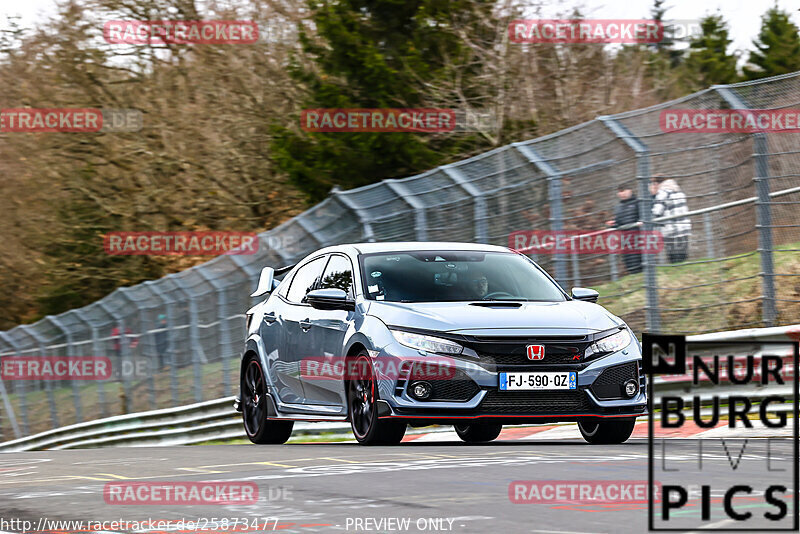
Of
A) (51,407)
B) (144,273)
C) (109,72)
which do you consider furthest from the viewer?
(144,273)

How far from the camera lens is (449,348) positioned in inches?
373

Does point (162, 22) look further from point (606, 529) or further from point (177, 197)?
point (606, 529)

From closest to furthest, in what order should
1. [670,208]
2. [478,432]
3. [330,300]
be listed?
1. [330,300]
2. [478,432]
3. [670,208]

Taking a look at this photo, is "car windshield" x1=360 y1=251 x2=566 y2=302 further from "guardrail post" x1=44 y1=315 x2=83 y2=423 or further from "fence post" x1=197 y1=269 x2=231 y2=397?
"guardrail post" x1=44 y1=315 x2=83 y2=423

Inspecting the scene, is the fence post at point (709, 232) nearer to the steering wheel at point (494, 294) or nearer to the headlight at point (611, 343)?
the steering wheel at point (494, 294)

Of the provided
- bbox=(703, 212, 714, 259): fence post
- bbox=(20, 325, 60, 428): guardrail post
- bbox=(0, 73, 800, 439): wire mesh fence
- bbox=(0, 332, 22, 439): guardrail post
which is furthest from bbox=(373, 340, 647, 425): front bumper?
bbox=(0, 332, 22, 439): guardrail post

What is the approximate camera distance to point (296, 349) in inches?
463

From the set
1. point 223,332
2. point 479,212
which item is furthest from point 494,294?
point 223,332

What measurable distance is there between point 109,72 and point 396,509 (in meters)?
30.0

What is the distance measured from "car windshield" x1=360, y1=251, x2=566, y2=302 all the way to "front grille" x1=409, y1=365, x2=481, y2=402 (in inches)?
43.4

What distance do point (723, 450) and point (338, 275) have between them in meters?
3.56

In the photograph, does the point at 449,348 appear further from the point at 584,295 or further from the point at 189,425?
the point at 189,425

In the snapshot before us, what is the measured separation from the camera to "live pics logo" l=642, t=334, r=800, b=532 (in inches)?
196

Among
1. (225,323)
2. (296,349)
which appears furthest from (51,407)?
(296,349)
